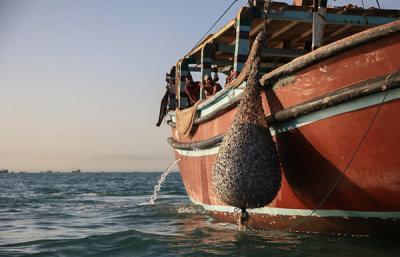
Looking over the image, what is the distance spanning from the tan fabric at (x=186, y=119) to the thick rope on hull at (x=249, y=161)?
7.97ft

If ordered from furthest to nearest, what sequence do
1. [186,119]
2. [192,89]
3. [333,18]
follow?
[192,89], [186,119], [333,18]

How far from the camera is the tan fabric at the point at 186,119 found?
857 cm

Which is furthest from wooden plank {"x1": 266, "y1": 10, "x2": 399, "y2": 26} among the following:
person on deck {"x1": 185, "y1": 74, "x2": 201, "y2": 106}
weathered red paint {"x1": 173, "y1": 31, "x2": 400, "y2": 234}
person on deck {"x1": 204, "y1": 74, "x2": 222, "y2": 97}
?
person on deck {"x1": 185, "y1": 74, "x2": 201, "y2": 106}

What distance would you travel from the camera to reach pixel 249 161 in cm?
571

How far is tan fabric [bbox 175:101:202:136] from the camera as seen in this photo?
8.57 metres

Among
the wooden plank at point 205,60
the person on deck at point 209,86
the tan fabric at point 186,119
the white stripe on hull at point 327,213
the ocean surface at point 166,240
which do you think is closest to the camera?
the white stripe on hull at point 327,213

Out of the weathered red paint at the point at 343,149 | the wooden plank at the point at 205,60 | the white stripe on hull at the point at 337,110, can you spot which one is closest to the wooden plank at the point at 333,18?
the weathered red paint at the point at 343,149

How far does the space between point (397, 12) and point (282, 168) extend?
3425mm

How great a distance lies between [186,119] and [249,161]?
11.3 feet

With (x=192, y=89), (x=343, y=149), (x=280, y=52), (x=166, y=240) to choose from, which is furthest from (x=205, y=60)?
(x=343, y=149)

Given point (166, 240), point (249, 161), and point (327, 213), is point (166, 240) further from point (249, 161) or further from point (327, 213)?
point (327, 213)

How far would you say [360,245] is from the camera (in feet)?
17.5

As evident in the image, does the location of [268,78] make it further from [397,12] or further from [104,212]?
[104,212]

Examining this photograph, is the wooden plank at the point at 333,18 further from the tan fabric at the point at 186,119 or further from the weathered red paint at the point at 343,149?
the tan fabric at the point at 186,119
